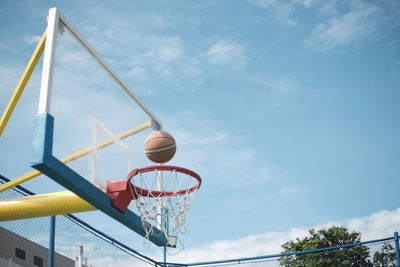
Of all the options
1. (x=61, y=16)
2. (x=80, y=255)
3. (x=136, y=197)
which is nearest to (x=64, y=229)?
(x=80, y=255)

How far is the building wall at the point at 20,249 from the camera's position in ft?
29.0

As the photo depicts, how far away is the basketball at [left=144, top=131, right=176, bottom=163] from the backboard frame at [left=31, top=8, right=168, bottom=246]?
2.69 ft

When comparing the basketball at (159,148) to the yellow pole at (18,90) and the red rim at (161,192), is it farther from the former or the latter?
the yellow pole at (18,90)

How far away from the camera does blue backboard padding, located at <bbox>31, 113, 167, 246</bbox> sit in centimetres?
545

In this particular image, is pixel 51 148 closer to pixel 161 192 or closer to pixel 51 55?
pixel 51 55

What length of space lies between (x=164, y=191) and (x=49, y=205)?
1.57 meters

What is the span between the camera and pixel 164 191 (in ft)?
24.1

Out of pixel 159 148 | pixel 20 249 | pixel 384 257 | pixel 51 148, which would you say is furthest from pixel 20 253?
pixel 384 257

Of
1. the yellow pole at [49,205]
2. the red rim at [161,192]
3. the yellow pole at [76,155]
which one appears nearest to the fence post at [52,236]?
the yellow pole at [76,155]

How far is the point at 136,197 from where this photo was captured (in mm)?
7250

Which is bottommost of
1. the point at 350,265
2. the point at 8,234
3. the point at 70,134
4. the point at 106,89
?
the point at 350,265

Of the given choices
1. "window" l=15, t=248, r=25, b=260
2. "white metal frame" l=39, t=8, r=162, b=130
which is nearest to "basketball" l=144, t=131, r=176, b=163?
"white metal frame" l=39, t=8, r=162, b=130

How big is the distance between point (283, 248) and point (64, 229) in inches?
730

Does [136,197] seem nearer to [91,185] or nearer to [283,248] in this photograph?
[91,185]
